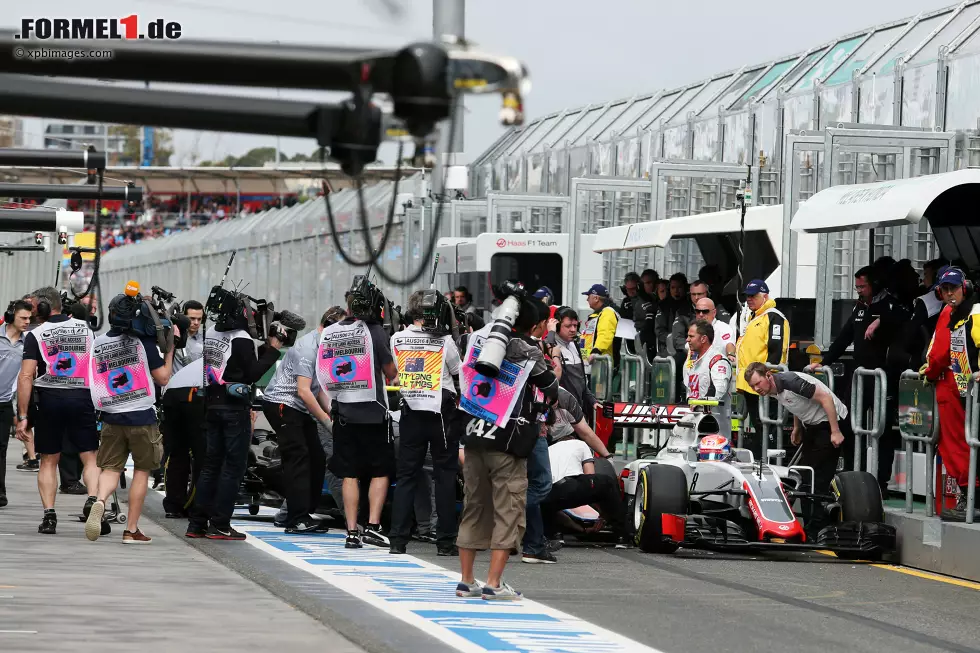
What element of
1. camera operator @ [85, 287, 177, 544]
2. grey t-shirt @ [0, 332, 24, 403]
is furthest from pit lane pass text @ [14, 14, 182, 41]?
grey t-shirt @ [0, 332, 24, 403]

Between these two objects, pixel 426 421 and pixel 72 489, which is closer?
pixel 426 421

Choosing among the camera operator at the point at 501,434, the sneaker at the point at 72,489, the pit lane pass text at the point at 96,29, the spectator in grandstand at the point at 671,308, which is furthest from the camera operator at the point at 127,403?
the spectator in grandstand at the point at 671,308

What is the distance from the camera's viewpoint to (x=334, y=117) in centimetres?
742

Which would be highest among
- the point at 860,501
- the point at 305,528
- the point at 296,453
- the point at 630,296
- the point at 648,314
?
the point at 630,296

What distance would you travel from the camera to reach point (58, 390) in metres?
14.0

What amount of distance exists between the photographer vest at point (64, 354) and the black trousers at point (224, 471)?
3.88 ft

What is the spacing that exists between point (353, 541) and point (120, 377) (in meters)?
2.08

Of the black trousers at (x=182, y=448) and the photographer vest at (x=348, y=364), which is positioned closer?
the photographer vest at (x=348, y=364)

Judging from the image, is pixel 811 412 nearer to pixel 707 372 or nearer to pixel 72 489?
pixel 707 372

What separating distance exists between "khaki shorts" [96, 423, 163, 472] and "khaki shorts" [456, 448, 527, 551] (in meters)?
3.29

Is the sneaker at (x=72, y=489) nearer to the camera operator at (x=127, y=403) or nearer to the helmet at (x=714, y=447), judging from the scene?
the camera operator at (x=127, y=403)

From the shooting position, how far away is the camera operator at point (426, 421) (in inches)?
499

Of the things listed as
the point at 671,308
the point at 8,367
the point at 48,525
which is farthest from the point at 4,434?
the point at 671,308

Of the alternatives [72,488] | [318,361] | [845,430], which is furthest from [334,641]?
[72,488]
